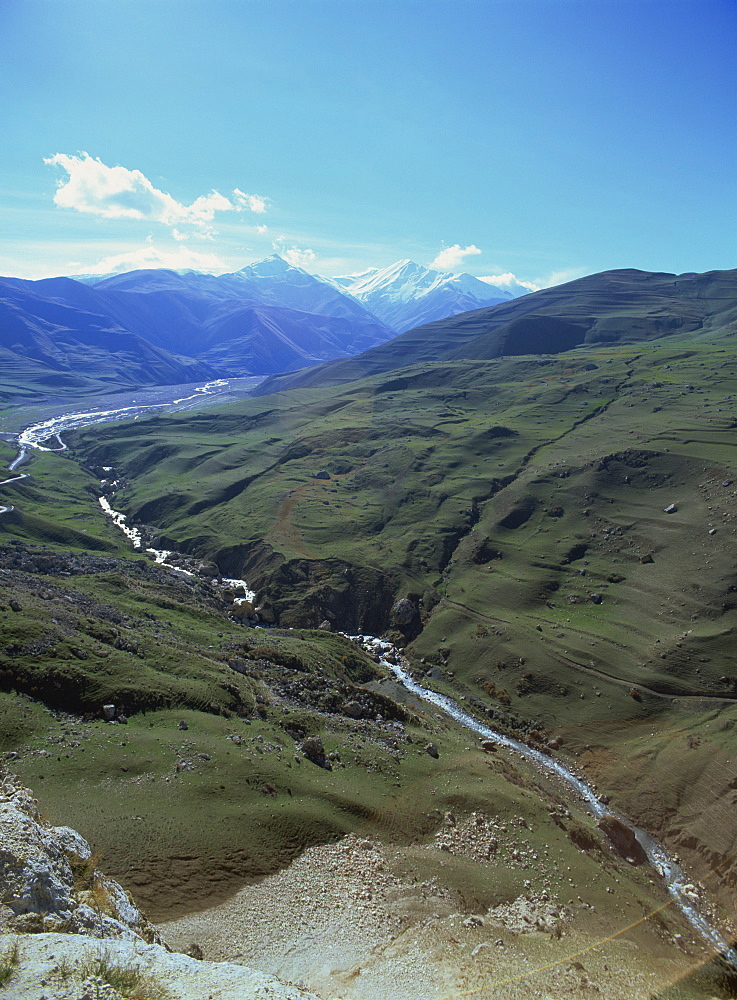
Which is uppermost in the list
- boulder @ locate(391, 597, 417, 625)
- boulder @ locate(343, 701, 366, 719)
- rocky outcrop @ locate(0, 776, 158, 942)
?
rocky outcrop @ locate(0, 776, 158, 942)

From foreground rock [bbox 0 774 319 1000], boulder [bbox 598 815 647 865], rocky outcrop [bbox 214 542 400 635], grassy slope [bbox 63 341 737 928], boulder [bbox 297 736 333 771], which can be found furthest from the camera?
rocky outcrop [bbox 214 542 400 635]

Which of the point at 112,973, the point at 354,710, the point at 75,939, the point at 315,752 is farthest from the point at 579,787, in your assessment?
the point at 112,973

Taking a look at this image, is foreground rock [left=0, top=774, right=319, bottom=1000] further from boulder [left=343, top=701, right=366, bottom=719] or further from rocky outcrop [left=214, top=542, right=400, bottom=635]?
rocky outcrop [left=214, top=542, right=400, bottom=635]

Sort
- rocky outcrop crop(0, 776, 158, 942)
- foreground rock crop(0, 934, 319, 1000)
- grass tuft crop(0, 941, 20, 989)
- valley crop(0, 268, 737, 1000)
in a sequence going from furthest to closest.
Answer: valley crop(0, 268, 737, 1000) → rocky outcrop crop(0, 776, 158, 942) → foreground rock crop(0, 934, 319, 1000) → grass tuft crop(0, 941, 20, 989)

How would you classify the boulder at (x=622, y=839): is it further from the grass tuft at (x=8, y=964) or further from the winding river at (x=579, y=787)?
the grass tuft at (x=8, y=964)

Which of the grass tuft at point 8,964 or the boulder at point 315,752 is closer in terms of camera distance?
the grass tuft at point 8,964

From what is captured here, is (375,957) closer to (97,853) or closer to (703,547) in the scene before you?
(97,853)

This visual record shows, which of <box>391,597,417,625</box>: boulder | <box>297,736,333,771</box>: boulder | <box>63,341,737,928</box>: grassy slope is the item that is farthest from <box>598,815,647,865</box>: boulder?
<box>391,597,417,625</box>: boulder

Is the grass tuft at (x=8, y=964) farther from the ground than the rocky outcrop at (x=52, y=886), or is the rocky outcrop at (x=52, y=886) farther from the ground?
the grass tuft at (x=8, y=964)

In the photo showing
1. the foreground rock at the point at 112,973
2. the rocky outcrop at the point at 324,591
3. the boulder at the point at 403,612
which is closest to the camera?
the foreground rock at the point at 112,973

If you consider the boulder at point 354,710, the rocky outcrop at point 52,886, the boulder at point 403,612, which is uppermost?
the rocky outcrop at point 52,886

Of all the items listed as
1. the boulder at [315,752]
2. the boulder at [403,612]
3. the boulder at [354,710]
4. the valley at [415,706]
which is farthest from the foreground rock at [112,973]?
the boulder at [403,612]

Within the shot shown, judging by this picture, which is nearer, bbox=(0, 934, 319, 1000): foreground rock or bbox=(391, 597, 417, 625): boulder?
bbox=(0, 934, 319, 1000): foreground rock

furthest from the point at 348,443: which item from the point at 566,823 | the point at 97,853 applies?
the point at 97,853
